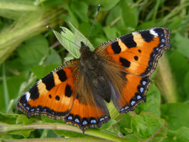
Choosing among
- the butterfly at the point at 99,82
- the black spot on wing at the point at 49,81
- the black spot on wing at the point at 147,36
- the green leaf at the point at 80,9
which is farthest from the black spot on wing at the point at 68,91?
the green leaf at the point at 80,9

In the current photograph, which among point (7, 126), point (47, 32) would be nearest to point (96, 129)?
point (7, 126)

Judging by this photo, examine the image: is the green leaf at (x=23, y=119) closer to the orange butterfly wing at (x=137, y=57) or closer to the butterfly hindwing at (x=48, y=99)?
the butterfly hindwing at (x=48, y=99)

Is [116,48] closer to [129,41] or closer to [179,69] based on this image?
[129,41]

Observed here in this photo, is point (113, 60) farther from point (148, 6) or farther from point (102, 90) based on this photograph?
point (148, 6)

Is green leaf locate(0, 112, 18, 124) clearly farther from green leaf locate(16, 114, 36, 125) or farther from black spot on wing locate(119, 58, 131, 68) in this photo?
black spot on wing locate(119, 58, 131, 68)

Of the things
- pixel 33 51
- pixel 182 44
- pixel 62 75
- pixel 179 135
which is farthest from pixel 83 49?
pixel 182 44
